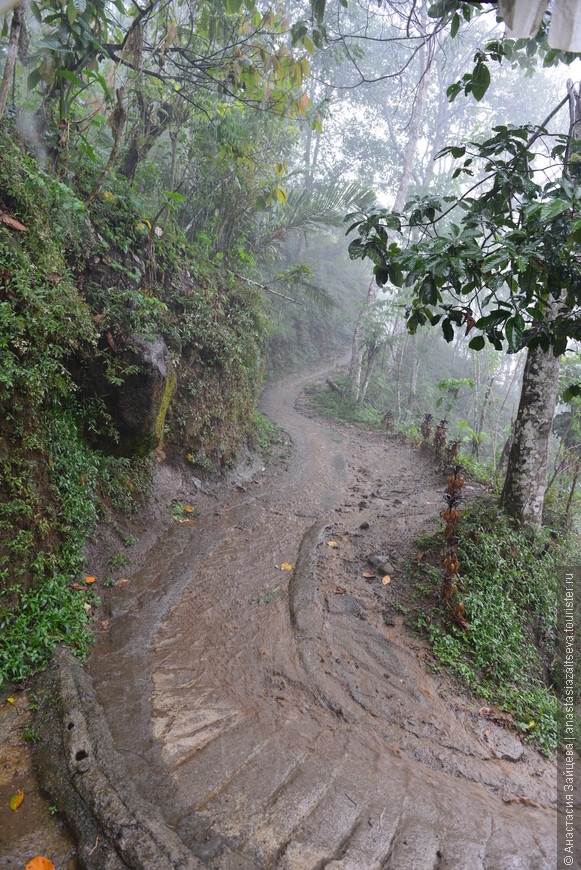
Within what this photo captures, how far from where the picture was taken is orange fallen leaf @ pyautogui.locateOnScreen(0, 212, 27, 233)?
3.93 m

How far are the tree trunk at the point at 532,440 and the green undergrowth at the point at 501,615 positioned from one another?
11.3 inches

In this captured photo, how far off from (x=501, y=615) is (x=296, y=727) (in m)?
2.67

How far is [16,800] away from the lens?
2.33 m

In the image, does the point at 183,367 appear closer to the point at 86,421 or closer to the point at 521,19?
the point at 86,421

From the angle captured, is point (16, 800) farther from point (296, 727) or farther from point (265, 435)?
point (265, 435)

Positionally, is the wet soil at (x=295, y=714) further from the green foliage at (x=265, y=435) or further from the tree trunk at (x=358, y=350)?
the tree trunk at (x=358, y=350)

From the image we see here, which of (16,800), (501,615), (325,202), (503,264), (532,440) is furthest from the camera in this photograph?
(325,202)

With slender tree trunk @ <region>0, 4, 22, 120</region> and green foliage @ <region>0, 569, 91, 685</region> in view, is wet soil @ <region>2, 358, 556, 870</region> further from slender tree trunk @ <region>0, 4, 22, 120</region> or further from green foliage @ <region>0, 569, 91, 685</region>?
slender tree trunk @ <region>0, 4, 22, 120</region>

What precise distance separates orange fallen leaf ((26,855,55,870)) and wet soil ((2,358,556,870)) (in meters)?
0.55

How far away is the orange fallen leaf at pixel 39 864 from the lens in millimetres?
2045

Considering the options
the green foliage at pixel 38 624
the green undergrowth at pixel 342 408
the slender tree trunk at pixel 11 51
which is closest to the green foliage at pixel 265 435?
the green undergrowth at pixel 342 408

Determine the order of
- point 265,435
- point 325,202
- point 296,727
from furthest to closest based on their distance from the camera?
point 325,202 < point 265,435 < point 296,727

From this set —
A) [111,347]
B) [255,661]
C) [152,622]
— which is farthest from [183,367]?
[255,661]

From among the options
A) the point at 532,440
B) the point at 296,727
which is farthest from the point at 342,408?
the point at 296,727
